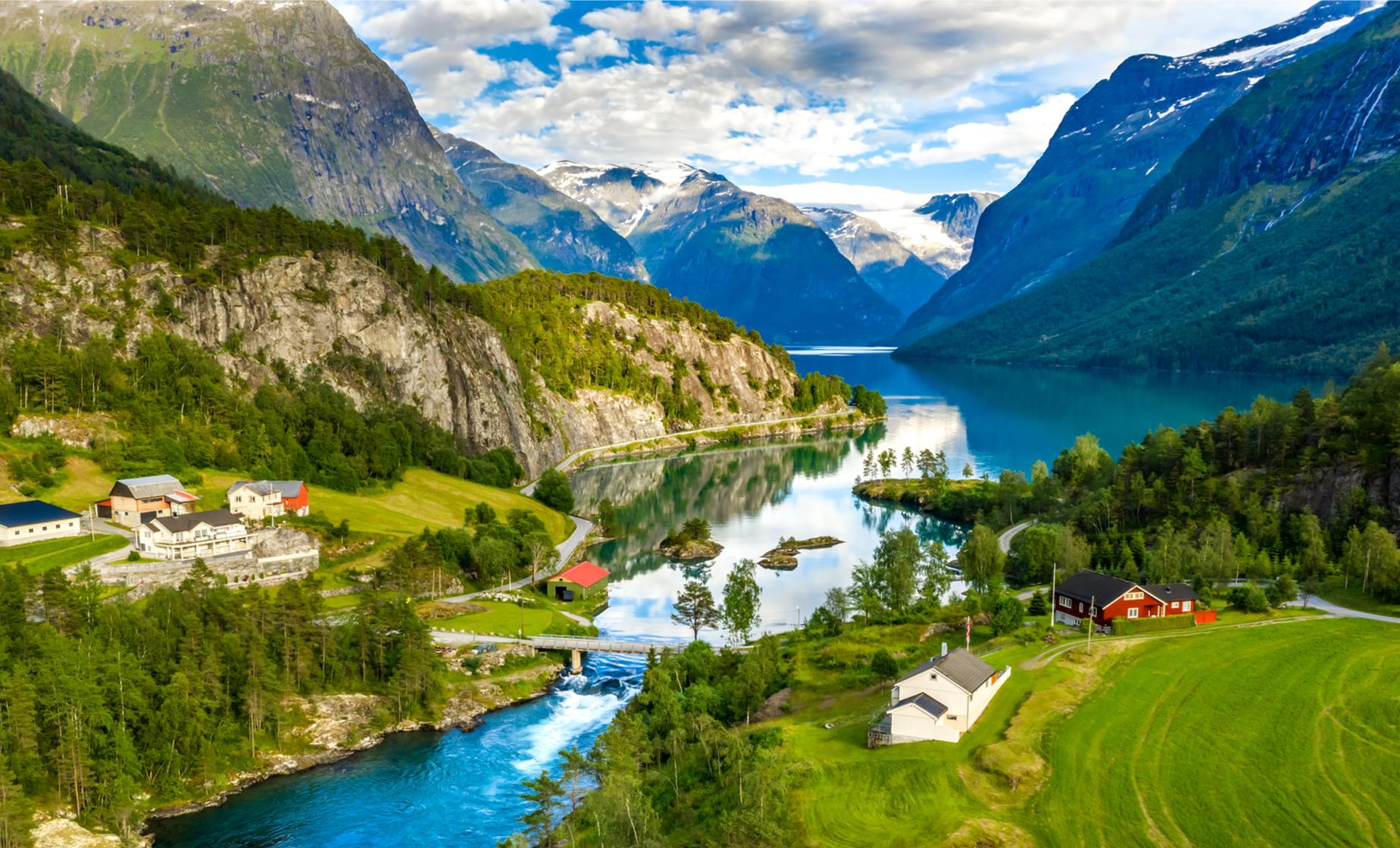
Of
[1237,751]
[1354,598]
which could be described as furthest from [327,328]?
[1237,751]

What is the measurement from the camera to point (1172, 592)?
205ft

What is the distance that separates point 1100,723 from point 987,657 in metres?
11.6

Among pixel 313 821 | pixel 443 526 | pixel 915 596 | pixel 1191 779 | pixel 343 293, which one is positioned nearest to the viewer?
pixel 1191 779

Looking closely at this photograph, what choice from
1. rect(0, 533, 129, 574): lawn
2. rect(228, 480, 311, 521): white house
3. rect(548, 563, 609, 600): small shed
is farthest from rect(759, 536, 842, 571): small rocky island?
rect(0, 533, 129, 574): lawn

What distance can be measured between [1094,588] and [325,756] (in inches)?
1970

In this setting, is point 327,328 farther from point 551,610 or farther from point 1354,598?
point 1354,598

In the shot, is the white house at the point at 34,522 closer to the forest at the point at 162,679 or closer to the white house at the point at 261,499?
the white house at the point at 261,499

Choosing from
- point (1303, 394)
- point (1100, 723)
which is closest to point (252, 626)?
point (1100, 723)

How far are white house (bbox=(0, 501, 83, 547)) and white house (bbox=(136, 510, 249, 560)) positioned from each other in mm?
5764

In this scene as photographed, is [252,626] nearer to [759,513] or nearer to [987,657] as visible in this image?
[987,657]

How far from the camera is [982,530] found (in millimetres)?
85125

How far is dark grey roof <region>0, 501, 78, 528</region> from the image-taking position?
238 ft

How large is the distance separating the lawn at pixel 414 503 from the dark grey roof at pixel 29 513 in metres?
11.9

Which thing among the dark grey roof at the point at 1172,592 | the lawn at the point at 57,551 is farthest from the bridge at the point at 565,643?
the dark grey roof at the point at 1172,592
